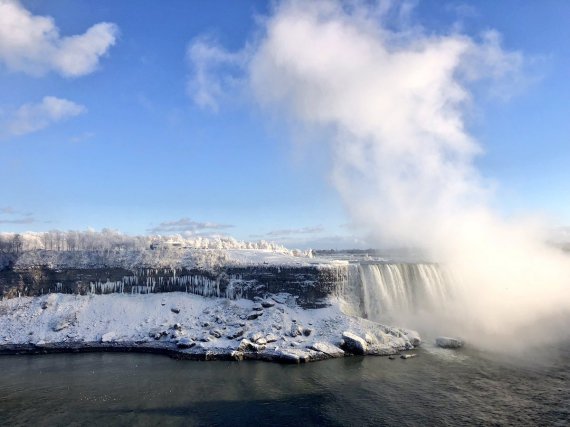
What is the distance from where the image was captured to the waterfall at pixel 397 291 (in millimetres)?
57469

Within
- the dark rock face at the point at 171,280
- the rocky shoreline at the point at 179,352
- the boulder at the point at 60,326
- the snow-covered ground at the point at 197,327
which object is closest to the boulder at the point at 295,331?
the snow-covered ground at the point at 197,327

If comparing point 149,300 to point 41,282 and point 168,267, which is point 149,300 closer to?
point 168,267

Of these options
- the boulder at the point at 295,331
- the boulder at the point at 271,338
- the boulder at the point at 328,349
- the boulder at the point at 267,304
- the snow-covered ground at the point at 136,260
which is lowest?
the boulder at the point at 328,349

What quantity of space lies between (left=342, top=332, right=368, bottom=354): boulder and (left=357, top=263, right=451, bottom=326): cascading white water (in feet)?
36.8

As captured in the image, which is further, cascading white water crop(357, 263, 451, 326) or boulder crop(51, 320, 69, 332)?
cascading white water crop(357, 263, 451, 326)

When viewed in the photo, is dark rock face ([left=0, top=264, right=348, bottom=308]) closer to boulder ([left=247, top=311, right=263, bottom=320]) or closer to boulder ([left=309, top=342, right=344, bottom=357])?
boulder ([left=247, top=311, right=263, bottom=320])

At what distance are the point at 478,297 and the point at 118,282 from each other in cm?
5661

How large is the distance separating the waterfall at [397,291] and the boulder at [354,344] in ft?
36.5

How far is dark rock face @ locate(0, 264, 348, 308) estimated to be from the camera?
5731cm

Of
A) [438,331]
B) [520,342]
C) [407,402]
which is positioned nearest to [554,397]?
[407,402]

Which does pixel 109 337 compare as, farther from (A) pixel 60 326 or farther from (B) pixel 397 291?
(B) pixel 397 291

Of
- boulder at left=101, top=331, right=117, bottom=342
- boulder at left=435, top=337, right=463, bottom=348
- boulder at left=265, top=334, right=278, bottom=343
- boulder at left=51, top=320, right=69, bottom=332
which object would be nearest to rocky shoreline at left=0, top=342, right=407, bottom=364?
boulder at left=101, top=331, right=117, bottom=342

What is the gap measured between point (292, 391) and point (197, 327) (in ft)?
70.4

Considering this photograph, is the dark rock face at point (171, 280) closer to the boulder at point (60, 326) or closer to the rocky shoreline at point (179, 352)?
the boulder at point (60, 326)
